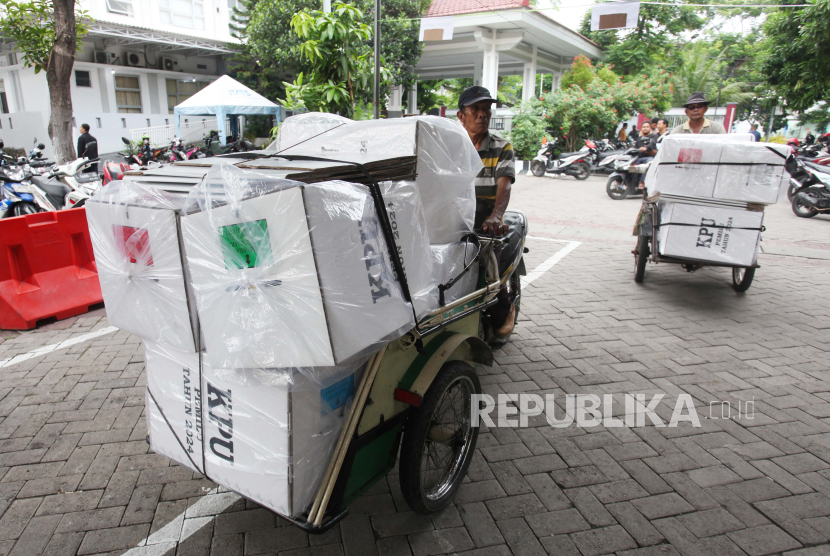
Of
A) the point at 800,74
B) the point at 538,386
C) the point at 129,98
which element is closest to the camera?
the point at 538,386

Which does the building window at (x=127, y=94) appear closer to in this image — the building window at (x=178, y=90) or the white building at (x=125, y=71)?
the white building at (x=125, y=71)

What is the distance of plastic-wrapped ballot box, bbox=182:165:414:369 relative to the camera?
60.0 inches

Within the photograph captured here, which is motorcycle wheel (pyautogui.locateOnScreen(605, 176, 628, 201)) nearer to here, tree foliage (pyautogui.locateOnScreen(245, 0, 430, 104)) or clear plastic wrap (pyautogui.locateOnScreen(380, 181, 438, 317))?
tree foliage (pyautogui.locateOnScreen(245, 0, 430, 104))

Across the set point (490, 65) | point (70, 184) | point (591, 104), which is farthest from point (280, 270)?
point (591, 104)

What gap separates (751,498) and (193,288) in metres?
2.80

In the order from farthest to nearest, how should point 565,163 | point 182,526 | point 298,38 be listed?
point 298,38, point 565,163, point 182,526

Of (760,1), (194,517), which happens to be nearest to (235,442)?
(194,517)

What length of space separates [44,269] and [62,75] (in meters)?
6.56

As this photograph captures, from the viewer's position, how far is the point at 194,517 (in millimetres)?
2385

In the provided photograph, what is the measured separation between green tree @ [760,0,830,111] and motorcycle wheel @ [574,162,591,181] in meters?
6.37

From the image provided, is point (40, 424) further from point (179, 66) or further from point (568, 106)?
point (179, 66)

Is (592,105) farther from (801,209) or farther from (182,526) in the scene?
(182,526)

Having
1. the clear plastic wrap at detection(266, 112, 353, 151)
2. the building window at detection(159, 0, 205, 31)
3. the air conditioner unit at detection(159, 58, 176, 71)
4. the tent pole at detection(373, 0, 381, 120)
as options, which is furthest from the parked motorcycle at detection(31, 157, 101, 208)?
the building window at detection(159, 0, 205, 31)

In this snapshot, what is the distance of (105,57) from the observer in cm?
1920
